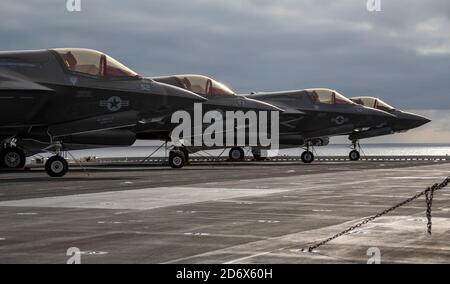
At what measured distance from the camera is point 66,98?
2309 centimetres

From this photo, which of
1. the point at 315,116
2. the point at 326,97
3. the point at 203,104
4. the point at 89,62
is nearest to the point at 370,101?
the point at 326,97

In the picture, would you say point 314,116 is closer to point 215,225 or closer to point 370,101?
point 370,101

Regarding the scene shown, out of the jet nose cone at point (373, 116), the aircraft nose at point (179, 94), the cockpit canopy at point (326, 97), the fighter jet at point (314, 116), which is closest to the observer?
the aircraft nose at point (179, 94)

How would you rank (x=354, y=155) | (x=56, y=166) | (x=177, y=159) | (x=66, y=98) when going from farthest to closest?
(x=354, y=155) → (x=177, y=159) → (x=56, y=166) → (x=66, y=98)

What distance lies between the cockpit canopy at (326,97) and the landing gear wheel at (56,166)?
24.5 m

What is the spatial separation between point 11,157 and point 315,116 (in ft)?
77.4

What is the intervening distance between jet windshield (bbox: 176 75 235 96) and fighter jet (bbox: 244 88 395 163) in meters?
7.80

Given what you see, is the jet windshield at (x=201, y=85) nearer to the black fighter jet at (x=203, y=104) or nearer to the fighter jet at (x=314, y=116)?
the black fighter jet at (x=203, y=104)

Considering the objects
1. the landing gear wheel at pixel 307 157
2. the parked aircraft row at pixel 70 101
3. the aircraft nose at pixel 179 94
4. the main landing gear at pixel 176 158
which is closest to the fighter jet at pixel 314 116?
the landing gear wheel at pixel 307 157

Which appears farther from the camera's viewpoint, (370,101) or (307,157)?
(370,101)

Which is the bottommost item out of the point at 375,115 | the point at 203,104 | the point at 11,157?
the point at 11,157

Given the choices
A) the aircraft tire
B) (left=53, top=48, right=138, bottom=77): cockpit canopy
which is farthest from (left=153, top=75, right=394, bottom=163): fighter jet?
(left=53, top=48, right=138, bottom=77): cockpit canopy

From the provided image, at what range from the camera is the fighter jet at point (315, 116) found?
43.3 m
